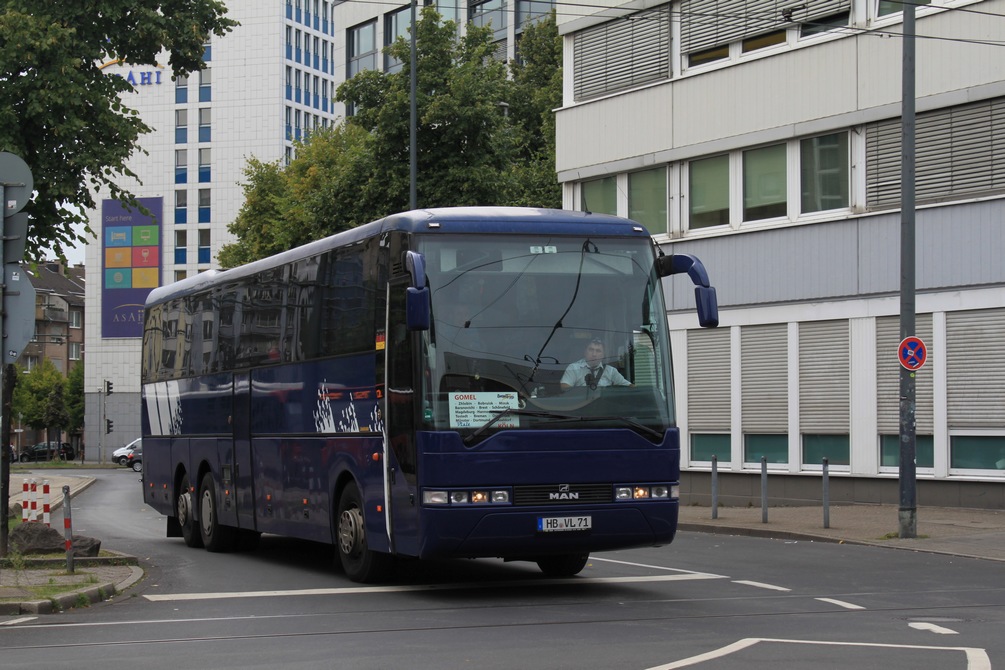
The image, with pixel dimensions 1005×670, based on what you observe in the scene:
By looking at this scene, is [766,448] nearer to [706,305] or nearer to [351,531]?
[351,531]

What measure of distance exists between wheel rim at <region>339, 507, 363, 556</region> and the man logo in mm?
2294

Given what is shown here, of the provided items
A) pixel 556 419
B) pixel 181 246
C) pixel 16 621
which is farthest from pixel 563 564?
pixel 181 246

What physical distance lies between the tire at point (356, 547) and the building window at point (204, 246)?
281 feet

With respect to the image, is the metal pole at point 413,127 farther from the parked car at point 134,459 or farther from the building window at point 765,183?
the parked car at point 134,459

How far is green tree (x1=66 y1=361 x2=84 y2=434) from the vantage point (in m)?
120

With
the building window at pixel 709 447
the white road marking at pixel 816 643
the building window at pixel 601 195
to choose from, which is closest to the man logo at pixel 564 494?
the white road marking at pixel 816 643

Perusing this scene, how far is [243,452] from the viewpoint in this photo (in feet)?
60.3

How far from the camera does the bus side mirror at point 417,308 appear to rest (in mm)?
12227

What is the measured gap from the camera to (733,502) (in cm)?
3005

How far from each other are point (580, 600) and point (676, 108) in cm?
2009

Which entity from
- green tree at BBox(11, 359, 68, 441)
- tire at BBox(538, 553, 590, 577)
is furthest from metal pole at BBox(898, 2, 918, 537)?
green tree at BBox(11, 359, 68, 441)

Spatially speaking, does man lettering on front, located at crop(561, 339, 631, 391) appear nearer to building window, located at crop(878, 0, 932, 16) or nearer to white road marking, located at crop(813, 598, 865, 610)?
white road marking, located at crop(813, 598, 865, 610)

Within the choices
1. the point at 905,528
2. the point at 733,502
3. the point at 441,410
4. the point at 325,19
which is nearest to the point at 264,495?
the point at 441,410

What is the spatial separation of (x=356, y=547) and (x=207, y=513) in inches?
236
